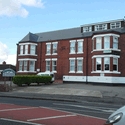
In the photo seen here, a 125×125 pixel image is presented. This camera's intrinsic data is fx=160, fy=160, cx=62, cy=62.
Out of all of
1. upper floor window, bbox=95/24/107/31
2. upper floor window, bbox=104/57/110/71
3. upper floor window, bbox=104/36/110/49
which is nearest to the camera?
upper floor window, bbox=104/57/110/71

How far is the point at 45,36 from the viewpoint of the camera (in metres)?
33.7

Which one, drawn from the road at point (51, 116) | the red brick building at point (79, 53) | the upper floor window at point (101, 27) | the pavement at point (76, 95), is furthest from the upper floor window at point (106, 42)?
the road at point (51, 116)

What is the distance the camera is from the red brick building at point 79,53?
2422 centimetres

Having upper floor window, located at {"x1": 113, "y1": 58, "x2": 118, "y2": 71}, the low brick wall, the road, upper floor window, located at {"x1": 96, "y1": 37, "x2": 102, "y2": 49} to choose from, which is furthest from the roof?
the road

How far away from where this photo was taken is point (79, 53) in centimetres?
2817

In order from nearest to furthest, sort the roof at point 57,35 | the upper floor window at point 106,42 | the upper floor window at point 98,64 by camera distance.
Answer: the upper floor window at point 106,42
the upper floor window at point 98,64
the roof at point 57,35

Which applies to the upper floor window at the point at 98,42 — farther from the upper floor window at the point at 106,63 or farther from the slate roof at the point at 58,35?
the slate roof at the point at 58,35

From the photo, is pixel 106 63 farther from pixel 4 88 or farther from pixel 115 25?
pixel 4 88

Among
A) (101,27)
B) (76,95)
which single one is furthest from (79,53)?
(76,95)

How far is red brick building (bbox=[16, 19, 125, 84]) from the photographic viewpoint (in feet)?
79.5

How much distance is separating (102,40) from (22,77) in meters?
13.2

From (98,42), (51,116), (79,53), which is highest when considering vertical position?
(98,42)

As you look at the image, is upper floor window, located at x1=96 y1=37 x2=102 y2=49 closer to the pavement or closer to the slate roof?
the slate roof

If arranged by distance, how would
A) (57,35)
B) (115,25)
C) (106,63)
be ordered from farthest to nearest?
(57,35) → (115,25) → (106,63)
